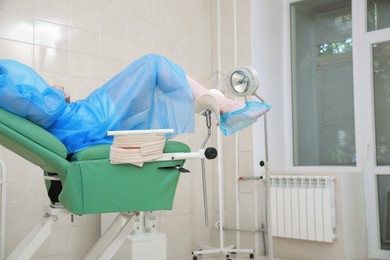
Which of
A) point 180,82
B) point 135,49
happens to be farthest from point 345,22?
point 180,82

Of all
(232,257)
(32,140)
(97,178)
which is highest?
(32,140)

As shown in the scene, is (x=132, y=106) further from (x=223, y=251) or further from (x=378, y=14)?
(x=378, y=14)

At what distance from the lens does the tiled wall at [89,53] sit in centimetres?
326

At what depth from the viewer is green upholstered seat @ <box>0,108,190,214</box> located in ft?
6.03

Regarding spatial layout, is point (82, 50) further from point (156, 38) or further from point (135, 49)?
point (156, 38)

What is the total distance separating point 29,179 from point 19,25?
3.70ft

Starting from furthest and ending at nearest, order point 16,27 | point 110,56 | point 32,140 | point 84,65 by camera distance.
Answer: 1. point 110,56
2. point 84,65
3. point 16,27
4. point 32,140

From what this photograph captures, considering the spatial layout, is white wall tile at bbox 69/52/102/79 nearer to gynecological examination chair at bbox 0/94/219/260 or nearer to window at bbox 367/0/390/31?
gynecological examination chair at bbox 0/94/219/260

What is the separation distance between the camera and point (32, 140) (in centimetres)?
184

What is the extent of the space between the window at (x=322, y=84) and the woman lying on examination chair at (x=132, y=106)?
236 centimetres

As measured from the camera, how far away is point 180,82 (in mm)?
2115

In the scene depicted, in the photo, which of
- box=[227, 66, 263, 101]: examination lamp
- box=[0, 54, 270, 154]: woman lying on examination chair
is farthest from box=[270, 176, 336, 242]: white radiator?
box=[0, 54, 270, 154]: woman lying on examination chair

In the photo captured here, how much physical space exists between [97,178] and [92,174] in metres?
0.03

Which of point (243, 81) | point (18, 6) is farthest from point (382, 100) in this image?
point (18, 6)
